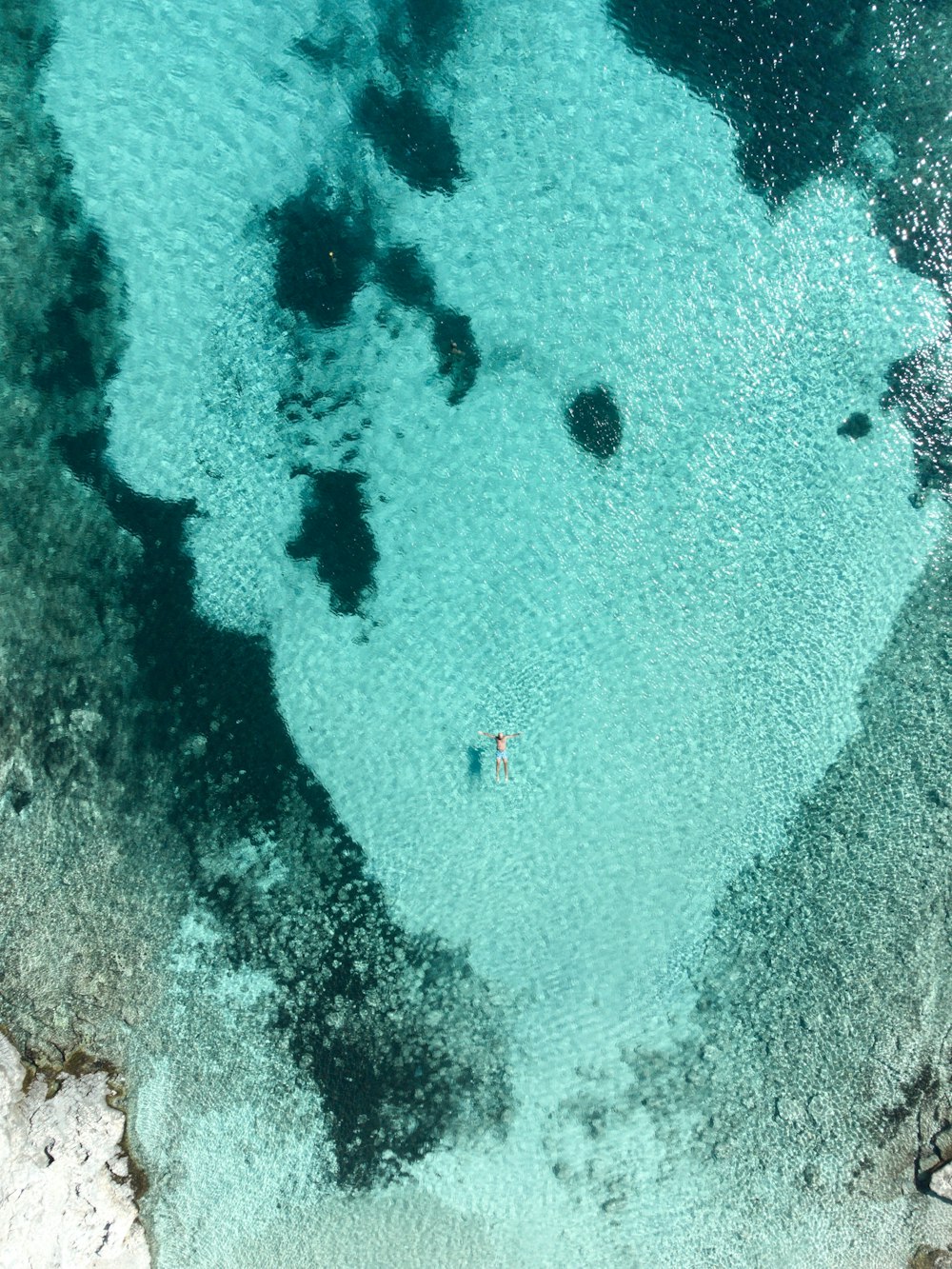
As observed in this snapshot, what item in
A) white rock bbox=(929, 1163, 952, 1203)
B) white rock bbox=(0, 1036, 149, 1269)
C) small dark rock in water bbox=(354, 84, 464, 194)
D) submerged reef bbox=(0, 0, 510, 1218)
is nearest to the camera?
white rock bbox=(0, 1036, 149, 1269)

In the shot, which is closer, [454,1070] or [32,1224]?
[32,1224]

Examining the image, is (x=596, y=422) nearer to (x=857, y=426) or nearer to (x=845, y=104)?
(x=857, y=426)

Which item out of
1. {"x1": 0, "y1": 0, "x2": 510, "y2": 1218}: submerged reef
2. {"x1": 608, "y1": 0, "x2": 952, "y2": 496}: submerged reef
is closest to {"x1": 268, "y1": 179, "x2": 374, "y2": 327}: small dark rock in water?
{"x1": 0, "y1": 0, "x2": 510, "y2": 1218}: submerged reef

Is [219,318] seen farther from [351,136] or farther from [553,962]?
[553,962]

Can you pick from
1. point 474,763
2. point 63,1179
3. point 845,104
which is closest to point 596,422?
point 474,763

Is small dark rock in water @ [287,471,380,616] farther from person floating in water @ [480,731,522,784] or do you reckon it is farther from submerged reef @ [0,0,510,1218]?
person floating in water @ [480,731,522,784]

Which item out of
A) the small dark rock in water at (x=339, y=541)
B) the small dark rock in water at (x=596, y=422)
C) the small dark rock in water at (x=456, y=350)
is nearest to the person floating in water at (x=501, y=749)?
the small dark rock in water at (x=339, y=541)

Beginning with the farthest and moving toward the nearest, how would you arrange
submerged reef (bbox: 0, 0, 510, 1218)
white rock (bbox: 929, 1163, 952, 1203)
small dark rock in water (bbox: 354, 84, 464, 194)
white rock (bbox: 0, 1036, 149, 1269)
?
small dark rock in water (bbox: 354, 84, 464, 194)
submerged reef (bbox: 0, 0, 510, 1218)
white rock (bbox: 929, 1163, 952, 1203)
white rock (bbox: 0, 1036, 149, 1269)

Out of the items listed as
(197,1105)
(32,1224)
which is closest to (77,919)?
(197,1105)
